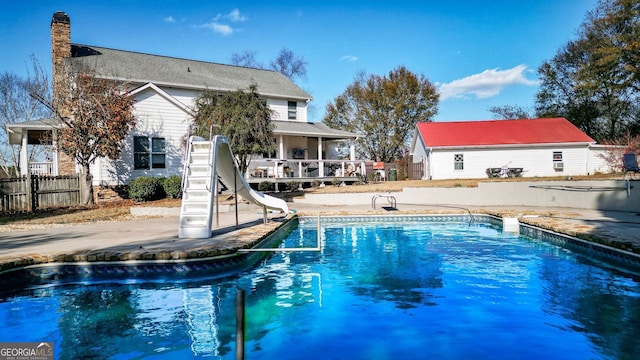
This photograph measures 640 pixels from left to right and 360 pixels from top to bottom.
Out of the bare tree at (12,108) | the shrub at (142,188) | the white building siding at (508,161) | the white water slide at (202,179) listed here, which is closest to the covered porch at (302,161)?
the shrub at (142,188)

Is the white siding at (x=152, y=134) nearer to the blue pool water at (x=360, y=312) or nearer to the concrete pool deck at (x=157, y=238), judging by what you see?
the concrete pool deck at (x=157, y=238)

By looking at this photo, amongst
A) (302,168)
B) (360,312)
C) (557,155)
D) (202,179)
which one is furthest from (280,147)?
(557,155)

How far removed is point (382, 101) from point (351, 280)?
36848mm

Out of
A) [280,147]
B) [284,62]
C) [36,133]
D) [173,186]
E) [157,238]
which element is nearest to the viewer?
[157,238]

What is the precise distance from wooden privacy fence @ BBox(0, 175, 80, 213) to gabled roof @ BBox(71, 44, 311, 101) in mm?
5906

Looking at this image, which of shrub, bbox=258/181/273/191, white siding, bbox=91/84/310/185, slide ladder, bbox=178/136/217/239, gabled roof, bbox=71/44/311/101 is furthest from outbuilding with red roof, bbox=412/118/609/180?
slide ladder, bbox=178/136/217/239

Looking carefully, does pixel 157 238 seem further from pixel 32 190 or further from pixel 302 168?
pixel 302 168

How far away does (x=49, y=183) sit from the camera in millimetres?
16562

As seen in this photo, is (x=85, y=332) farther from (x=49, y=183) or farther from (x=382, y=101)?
(x=382, y=101)

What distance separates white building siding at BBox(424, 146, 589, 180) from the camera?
27.8 meters

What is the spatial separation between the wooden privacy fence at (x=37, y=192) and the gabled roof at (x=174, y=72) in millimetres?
5906

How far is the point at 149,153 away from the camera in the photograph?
63.7 feet

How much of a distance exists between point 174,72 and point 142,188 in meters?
9.49

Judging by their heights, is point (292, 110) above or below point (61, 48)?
below
